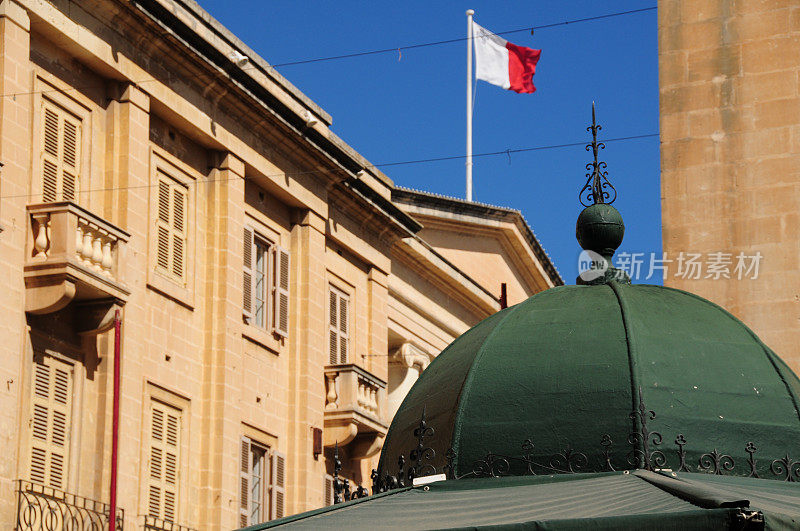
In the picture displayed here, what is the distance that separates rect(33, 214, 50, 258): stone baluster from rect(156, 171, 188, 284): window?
3695mm

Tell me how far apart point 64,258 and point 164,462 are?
15.7 feet

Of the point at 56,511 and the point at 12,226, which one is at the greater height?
the point at 12,226

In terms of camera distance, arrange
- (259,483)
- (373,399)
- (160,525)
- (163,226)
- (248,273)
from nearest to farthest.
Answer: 1. (160,525)
2. (163,226)
3. (259,483)
4. (248,273)
5. (373,399)

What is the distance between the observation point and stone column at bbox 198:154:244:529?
93.3 ft

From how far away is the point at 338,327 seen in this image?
112ft

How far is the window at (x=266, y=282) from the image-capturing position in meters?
31.0

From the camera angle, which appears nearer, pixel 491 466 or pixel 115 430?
pixel 491 466

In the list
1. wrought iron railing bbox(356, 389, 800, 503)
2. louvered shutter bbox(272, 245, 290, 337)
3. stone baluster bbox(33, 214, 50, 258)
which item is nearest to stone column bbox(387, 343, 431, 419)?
louvered shutter bbox(272, 245, 290, 337)

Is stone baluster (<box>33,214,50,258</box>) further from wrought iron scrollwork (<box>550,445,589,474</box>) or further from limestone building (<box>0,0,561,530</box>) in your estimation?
wrought iron scrollwork (<box>550,445,589,474</box>)

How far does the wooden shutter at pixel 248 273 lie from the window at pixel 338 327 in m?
3.29

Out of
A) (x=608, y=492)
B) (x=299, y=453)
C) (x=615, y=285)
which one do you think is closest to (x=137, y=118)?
(x=299, y=453)

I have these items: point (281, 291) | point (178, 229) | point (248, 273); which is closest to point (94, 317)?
point (178, 229)

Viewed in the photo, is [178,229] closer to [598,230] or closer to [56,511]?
[56,511]

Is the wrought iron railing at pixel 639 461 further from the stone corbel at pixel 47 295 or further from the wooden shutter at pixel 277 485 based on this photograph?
the wooden shutter at pixel 277 485
